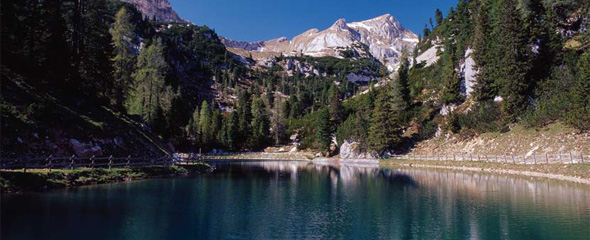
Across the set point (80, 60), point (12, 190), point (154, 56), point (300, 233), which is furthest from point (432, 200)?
point (154, 56)

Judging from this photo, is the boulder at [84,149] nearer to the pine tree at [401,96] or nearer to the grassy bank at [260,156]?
the grassy bank at [260,156]

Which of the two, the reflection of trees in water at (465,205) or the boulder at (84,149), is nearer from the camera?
the reflection of trees in water at (465,205)

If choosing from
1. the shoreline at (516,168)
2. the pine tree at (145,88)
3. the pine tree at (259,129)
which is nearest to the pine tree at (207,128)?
the pine tree at (259,129)

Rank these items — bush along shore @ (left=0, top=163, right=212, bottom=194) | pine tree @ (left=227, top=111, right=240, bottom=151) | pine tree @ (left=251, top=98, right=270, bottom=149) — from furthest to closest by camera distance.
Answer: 1. pine tree @ (left=251, top=98, right=270, bottom=149)
2. pine tree @ (left=227, top=111, right=240, bottom=151)
3. bush along shore @ (left=0, top=163, right=212, bottom=194)

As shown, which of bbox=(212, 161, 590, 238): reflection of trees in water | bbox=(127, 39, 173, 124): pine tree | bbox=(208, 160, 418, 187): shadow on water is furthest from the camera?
bbox=(127, 39, 173, 124): pine tree

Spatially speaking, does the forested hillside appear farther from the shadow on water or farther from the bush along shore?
the bush along shore

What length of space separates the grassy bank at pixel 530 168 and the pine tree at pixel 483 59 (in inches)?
781

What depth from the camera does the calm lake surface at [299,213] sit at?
1984cm

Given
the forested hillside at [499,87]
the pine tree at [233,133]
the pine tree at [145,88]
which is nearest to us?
the forested hillside at [499,87]

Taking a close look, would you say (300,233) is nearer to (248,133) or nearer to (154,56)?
(154,56)

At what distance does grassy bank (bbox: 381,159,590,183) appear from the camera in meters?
40.4

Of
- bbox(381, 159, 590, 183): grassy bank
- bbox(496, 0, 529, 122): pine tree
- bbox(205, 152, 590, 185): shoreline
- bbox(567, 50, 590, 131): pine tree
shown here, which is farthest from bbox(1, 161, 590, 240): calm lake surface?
bbox(496, 0, 529, 122): pine tree

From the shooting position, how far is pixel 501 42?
70.4 metres

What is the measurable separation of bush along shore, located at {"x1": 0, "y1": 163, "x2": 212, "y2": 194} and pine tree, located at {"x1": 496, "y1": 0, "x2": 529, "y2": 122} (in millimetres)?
58436
